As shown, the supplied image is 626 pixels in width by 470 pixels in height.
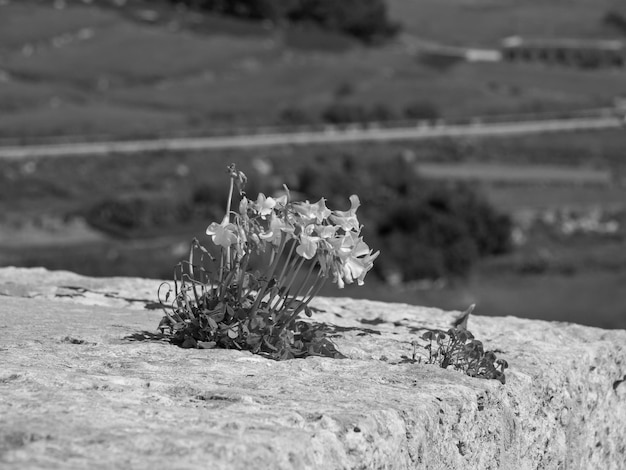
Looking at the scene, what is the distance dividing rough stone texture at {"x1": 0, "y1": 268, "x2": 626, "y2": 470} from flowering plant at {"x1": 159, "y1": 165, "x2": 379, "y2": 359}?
120mm

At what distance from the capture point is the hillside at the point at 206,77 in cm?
4406

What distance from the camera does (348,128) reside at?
151 ft

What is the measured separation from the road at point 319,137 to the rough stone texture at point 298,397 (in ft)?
94.6

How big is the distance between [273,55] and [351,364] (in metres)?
50.0

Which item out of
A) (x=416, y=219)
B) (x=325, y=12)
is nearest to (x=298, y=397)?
(x=416, y=219)

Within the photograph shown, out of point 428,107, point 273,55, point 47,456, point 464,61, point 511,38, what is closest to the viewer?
point 47,456

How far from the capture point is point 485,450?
5570mm

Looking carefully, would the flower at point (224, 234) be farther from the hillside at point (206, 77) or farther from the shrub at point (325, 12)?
the shrub at point (325, 12)

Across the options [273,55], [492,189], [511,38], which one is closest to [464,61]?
[511,38]

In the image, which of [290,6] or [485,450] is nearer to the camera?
[485,450]

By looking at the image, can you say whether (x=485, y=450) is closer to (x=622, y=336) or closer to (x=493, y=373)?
(x=493, y=373)

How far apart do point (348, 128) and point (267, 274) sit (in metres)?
40.3

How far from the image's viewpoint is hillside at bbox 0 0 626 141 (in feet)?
145

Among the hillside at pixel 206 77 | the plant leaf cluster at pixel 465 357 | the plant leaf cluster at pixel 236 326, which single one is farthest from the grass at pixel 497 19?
the plant leaf cluster at pixel 236 326
